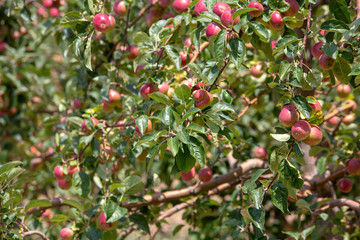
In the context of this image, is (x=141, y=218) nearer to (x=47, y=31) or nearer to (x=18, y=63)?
(x=47, y=31)

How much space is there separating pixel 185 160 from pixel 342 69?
459 mm

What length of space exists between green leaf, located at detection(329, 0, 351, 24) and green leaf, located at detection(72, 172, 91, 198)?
3.02ft

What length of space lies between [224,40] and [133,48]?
682mm

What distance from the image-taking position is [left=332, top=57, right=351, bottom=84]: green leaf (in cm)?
109

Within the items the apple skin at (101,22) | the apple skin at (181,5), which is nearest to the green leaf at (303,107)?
the apple skin at (181,5)

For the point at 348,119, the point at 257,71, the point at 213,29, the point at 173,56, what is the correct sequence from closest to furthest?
1. the point at 213,29
2. the point at 173,56
3. the point at 257,71
4. the point at 348,119

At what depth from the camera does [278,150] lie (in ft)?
3.33

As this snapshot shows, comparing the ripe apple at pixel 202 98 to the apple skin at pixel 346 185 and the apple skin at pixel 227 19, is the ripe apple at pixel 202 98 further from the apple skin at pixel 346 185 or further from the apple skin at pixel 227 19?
the apple skin at pixel 346 185

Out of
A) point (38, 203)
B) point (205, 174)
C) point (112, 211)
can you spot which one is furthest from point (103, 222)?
point (205, 174)

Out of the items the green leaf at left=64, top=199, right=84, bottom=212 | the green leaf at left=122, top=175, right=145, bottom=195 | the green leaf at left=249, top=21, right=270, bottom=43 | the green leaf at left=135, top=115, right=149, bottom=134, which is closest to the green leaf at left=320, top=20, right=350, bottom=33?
the green leaf at left=249, top=21, right=270, bottom=43

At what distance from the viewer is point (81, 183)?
145 centimetres

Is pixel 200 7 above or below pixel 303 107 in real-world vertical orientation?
above

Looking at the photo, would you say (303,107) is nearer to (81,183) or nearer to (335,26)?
(335,26)

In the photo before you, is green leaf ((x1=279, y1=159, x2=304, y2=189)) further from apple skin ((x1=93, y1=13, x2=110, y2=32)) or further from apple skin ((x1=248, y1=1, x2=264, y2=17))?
apple skin ((x1=93, y1=13, x2=110, y2=32))
